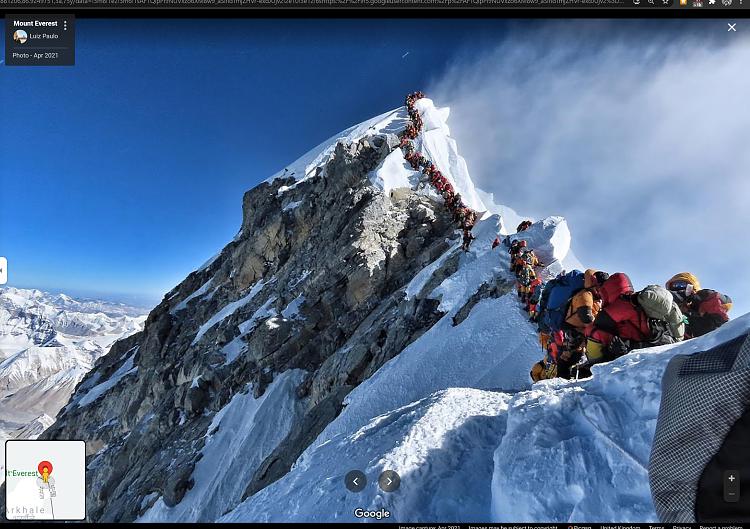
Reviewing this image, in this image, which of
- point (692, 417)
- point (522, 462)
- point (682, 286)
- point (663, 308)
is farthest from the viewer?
point (682, 286)

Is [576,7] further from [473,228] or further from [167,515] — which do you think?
[167,515]

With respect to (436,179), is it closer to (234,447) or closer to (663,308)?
(234,447)

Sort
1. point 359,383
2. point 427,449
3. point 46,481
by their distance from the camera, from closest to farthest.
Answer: point 46,481, point 427,449, point 359,383

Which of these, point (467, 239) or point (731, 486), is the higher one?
point (467, 239)

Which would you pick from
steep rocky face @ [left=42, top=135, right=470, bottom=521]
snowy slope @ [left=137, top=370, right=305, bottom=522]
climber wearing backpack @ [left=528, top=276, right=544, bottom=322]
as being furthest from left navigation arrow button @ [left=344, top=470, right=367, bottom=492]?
snowy slope @ [left=137, top=370, right=305, bottom=522]

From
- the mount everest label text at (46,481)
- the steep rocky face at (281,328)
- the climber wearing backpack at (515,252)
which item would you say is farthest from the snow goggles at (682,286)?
the mount everest label text at (46,481)

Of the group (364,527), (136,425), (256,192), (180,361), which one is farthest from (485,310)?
(256,192)

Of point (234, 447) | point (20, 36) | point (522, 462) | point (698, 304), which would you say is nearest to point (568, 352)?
point (698, 304)
